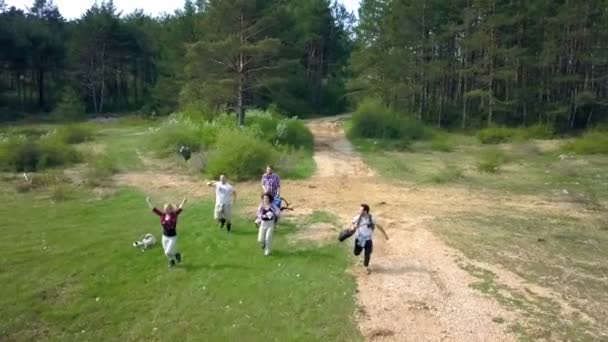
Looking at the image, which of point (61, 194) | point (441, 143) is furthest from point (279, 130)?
point (61, 194)

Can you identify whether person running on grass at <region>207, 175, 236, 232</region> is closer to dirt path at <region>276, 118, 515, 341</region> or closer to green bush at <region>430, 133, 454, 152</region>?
dirt path at <region>276, 118, 515, 341</region>

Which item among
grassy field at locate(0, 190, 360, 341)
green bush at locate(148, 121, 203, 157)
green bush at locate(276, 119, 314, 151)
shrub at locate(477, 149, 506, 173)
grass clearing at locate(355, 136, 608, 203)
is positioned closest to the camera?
grassy field at locate(0, 190, 360, 341)

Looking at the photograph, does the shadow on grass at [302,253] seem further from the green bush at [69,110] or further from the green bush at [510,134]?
the green bush at [69,110]

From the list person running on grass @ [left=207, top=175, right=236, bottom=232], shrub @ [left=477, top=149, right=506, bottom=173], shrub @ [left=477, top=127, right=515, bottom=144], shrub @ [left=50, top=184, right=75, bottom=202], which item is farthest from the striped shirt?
shrub @ [left=477, top=127, right=515, bottom=144]

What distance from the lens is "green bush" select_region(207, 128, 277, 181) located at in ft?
79.3

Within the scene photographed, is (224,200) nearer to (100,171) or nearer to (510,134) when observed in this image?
(100,171)

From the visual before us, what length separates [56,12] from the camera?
99.1 meters

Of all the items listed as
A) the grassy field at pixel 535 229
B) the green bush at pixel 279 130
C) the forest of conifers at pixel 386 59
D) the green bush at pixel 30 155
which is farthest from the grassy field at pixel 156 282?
the forest of conifers at pixel 386 59

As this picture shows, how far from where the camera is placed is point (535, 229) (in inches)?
666

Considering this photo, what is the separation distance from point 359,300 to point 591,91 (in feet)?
131

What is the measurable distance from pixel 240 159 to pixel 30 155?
10.9 metres

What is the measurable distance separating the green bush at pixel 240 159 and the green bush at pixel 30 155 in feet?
27.3

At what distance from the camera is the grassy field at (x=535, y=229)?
10.9 metres

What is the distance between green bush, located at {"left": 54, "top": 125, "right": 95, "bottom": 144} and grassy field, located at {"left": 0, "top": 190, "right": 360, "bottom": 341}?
64.7 feet
